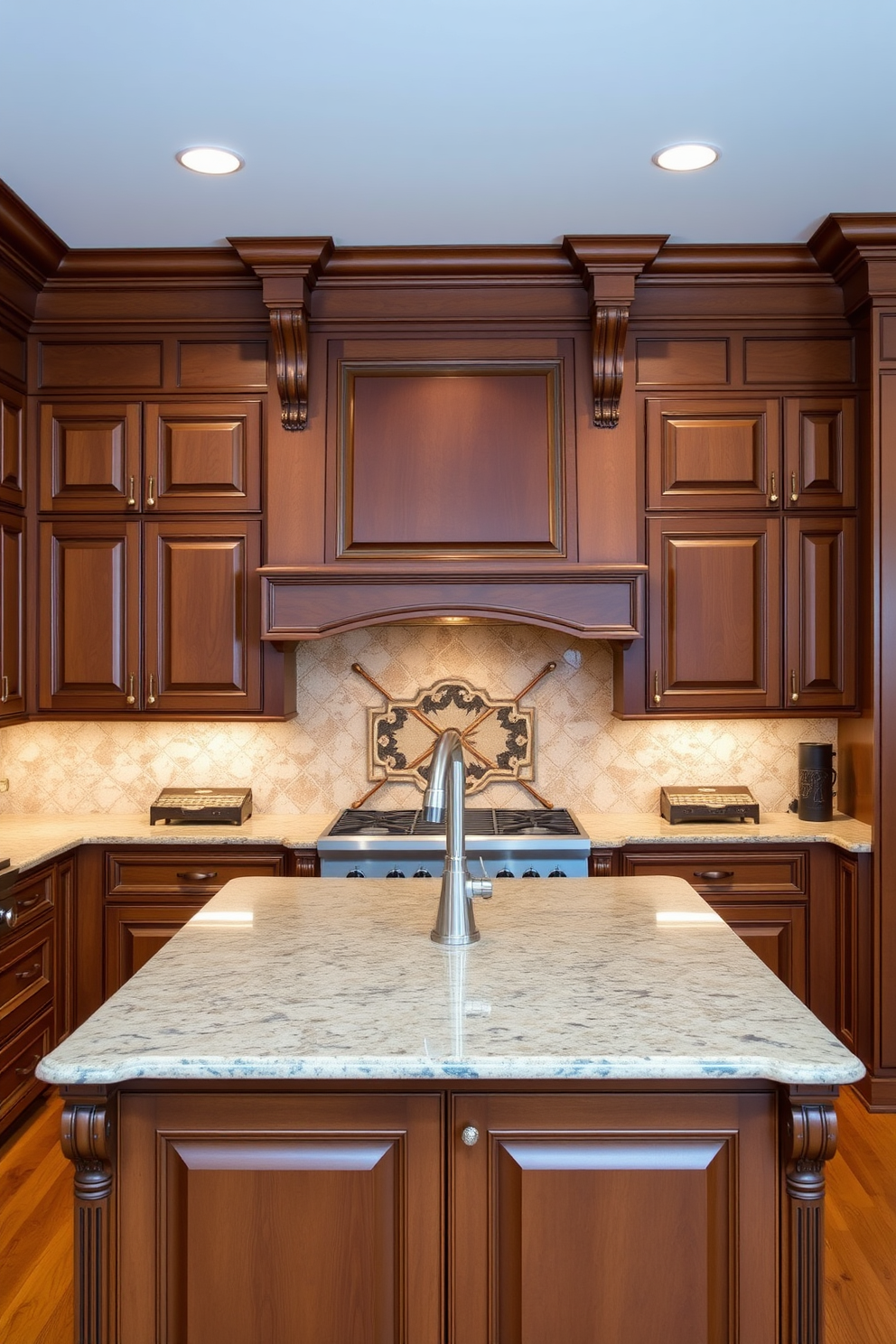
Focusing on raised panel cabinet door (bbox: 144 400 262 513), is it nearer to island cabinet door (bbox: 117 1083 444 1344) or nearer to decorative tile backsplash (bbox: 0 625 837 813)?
decorative tile backsplash (bbox: 0 625 837 813)

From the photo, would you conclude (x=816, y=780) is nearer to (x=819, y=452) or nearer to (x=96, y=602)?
(x=819, y=452)

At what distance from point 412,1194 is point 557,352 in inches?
113

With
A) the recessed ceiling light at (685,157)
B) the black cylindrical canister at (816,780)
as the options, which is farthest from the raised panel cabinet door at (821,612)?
the recessed ceiling light at (685,157)

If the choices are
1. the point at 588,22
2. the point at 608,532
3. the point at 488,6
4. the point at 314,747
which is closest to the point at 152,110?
the point at 488,6

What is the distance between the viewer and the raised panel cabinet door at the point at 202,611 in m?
3.74

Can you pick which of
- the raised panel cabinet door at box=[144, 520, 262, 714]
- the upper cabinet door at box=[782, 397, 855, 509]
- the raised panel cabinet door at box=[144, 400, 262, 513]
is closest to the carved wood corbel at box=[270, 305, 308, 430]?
the raised panel cabinet door at box=[144, 400, 262, 513]

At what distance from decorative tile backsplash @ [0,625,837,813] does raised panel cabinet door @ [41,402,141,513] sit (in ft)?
2.86

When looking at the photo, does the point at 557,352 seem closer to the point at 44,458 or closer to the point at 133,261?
the point at 133,261

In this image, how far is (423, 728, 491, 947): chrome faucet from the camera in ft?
6.34

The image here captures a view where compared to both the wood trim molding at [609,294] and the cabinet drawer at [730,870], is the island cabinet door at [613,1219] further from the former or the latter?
the wood trim molding at [609,294]

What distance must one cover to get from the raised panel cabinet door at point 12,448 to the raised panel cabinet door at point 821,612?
8.92 feet

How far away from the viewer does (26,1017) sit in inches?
129

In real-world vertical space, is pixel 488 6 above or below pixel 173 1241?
above

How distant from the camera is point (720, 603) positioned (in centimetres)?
373
